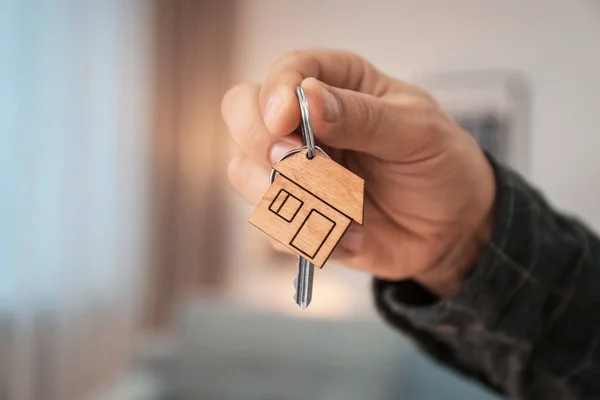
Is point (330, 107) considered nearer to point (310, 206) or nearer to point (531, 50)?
point (310, 206)

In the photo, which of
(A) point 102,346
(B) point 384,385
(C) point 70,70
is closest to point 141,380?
(A) point 102,346

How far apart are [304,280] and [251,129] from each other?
141mm

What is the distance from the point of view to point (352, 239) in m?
0.51

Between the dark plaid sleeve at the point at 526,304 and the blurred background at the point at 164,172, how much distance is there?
1115 mm

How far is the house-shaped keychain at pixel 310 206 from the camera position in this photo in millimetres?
382

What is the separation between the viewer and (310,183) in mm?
395

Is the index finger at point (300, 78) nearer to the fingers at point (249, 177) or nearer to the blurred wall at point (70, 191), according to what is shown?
the fingers at point (249, 177)

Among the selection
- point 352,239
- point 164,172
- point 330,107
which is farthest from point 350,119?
A: point 164,172

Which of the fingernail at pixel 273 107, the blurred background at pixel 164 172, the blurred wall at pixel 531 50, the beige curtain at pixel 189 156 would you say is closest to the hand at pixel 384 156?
the fingernail at pixel 273 107

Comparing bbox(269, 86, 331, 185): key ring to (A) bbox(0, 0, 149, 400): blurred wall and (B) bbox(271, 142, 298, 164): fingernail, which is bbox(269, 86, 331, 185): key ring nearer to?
(B) bbox(271, 142, 298, 164): fingernail

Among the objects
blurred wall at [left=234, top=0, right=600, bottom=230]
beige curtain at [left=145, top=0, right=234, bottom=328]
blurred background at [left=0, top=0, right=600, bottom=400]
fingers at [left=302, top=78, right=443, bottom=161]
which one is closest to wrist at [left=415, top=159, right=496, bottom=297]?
fingers at [left=302, top=78, right=443, bottom=161]

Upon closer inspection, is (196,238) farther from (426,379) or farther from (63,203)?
(426,379)

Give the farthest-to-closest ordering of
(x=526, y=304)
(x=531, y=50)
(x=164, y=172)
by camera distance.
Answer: (x=164, y=172) < (x=531, y=50) < (x=526, y=304)

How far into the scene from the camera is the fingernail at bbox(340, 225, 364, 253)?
1.64ft
